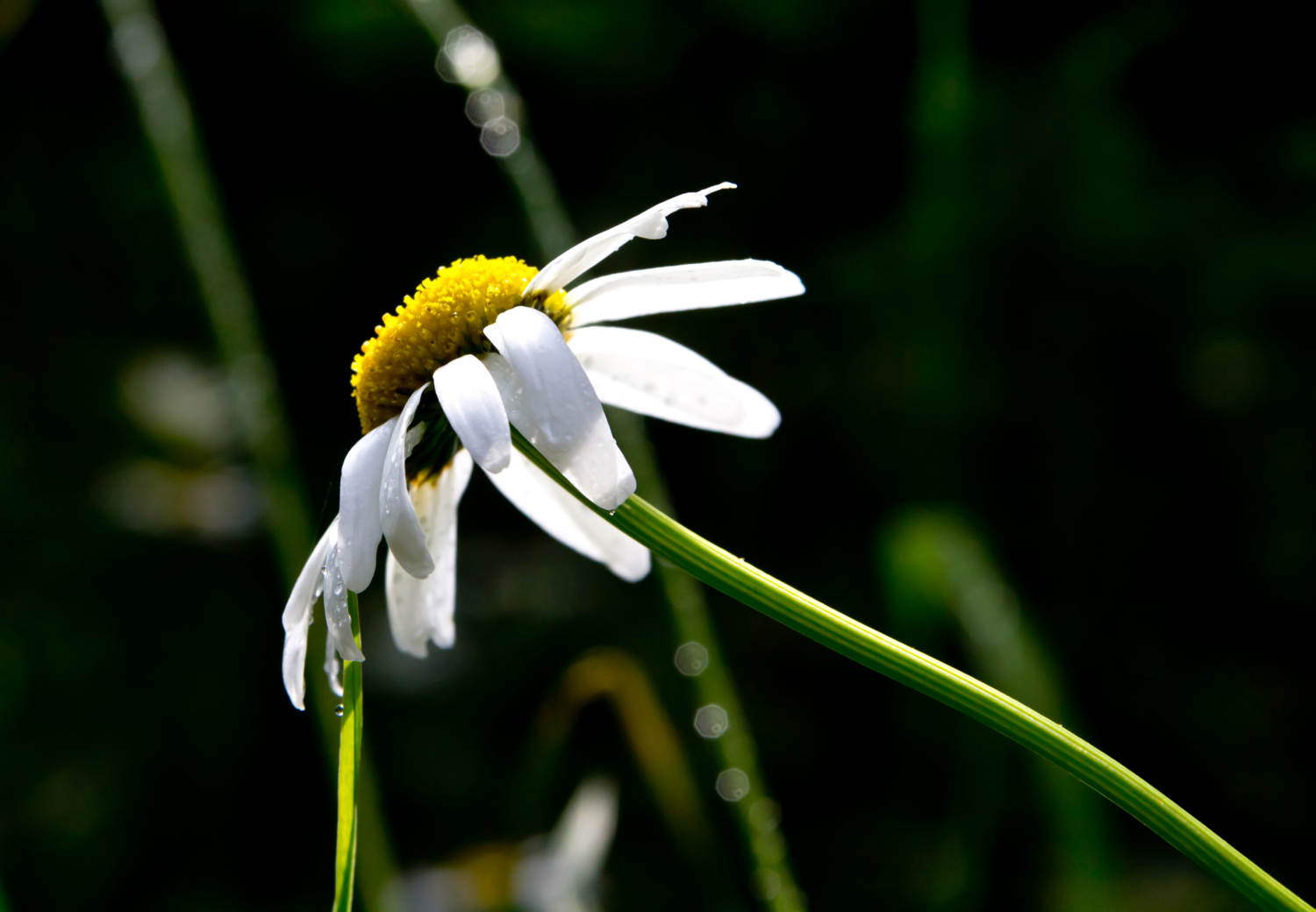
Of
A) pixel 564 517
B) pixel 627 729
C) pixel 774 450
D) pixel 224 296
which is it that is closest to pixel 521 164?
pixel 224 296

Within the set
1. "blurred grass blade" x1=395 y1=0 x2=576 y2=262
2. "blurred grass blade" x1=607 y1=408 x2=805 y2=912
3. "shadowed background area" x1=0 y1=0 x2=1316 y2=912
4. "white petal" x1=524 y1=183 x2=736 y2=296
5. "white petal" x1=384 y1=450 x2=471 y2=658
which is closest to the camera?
"white petal" x1=524 y1=183 x2=736 y2=296

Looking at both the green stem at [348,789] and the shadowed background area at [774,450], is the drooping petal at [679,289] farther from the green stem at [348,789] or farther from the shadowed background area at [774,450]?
the shadowed background area at [774,450]

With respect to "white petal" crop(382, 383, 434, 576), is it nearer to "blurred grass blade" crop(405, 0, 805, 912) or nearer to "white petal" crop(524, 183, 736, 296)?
"white petal" crop(524, 183, 736, 296)

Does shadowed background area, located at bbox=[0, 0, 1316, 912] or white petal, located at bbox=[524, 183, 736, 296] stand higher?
shadowed background area, located at bbox=[0, 0, 1316, 912]

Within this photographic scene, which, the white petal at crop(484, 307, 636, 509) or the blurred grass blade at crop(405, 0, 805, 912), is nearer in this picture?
the white petal at crop(484, 307, 636, 509)

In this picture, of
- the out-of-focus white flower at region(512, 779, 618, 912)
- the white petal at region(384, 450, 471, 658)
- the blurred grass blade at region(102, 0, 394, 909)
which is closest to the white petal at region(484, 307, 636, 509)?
the white petal at region(384, 450, 471, 658)

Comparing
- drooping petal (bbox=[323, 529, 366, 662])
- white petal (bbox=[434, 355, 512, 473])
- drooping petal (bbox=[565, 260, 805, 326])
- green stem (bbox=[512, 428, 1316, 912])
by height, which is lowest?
green stem (bbox=[512, 428, 1316, 912])

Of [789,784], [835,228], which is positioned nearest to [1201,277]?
[835,228]
